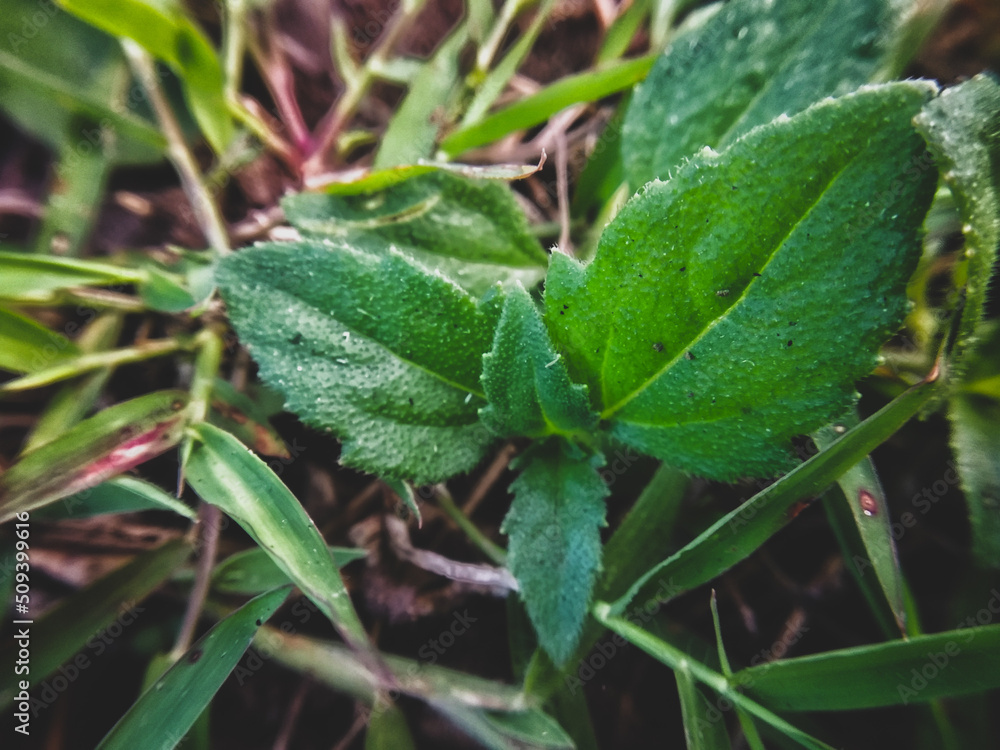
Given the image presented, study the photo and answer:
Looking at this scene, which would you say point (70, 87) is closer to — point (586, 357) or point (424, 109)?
point (424, 109)

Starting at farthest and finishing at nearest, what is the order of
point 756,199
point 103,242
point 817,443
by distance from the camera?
point 103,242
point 817,443
point 756,199

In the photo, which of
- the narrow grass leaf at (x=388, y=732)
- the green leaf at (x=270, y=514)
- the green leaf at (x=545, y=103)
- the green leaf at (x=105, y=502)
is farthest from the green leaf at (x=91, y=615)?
the green leaf at (x=545, y=103)

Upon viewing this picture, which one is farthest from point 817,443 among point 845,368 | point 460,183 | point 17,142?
point 17,142

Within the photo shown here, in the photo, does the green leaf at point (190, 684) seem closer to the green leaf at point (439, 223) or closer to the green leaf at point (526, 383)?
the green leaf at point (526, 383)

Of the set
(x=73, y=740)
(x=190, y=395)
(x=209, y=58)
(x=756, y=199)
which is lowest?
(x=73, y=740)

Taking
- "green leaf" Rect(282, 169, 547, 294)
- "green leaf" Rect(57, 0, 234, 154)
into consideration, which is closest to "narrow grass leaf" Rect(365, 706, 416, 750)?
"green leaf" Rect(282, 169, 547, 294)

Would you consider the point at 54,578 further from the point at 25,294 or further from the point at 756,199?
the point at 756,199
